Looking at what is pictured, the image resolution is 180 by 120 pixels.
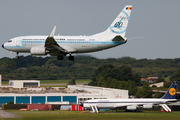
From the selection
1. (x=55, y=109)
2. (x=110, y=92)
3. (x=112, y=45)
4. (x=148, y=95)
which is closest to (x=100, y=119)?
(x=112, y=45)

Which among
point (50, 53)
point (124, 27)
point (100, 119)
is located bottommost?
point (100, 119)

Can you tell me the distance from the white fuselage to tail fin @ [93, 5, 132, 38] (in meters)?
3.93

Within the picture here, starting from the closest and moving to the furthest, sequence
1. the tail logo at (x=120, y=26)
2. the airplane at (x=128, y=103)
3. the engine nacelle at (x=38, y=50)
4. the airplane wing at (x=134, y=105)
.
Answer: the engine nacelle at (x=38, y=50) → the tail logo at (x=120, y=26) → the airplane at (x=128, y=103) → the airplane wing at (x=134, y=105)

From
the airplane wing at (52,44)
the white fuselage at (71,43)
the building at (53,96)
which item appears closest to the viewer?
the airplane wing at (52,44)

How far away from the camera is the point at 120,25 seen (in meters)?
85.8

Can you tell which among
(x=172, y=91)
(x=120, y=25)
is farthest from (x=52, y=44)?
(x=172, y=91)

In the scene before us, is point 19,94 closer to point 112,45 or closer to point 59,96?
point 59,96

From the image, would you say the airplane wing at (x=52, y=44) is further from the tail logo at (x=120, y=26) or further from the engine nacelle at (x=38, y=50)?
the tail logo at (x=120, y=26)

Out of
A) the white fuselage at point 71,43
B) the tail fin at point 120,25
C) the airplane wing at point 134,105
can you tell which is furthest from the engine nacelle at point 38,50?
the airplane wing at point 134,105

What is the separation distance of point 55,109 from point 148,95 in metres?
52.9

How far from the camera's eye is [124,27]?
85.6 m

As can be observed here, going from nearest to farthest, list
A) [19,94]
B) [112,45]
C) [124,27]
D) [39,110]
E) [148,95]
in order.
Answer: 1. [112,45]
2. [124,27]
3. [39,110]
4. [19,94]
5. [148,95]

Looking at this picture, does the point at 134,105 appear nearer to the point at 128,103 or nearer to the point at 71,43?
the point at 128,103

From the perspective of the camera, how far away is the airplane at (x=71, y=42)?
80500mm
